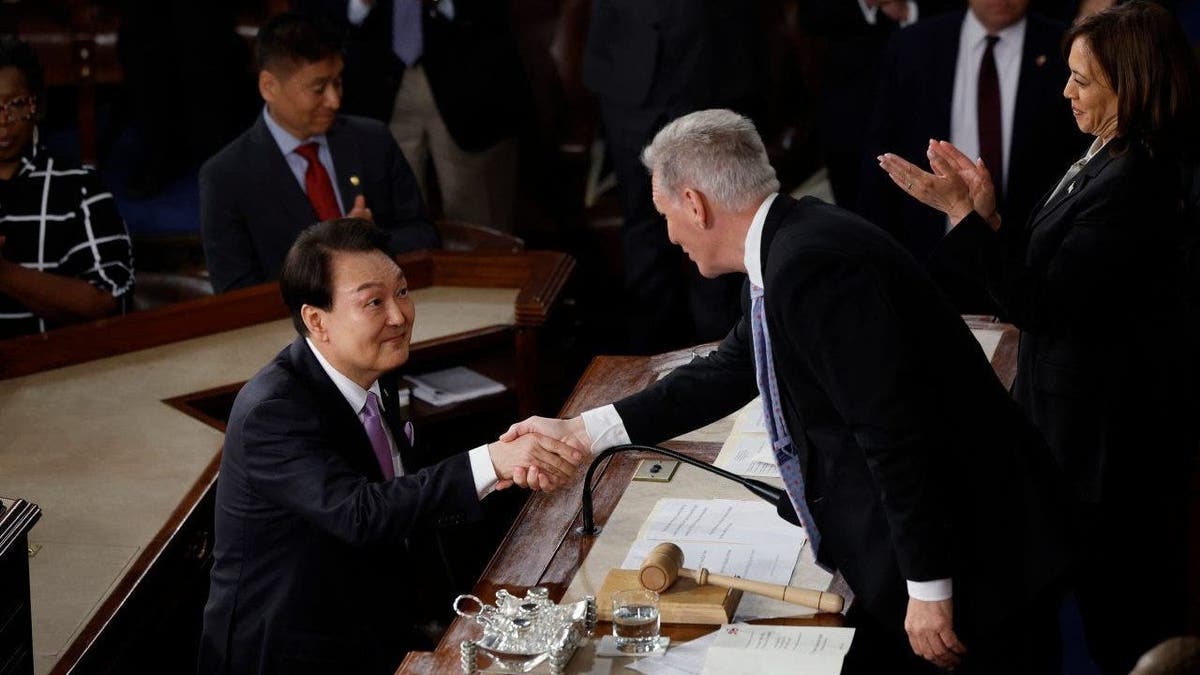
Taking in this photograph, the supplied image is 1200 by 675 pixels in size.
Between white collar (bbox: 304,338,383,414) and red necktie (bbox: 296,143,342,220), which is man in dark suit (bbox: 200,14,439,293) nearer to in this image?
red necktie (bbox: 296,143,342,220)

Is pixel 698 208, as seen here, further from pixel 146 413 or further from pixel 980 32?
pixel 980 32

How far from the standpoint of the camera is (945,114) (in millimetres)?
5219

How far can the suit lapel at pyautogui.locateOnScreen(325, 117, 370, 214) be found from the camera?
4812 mm

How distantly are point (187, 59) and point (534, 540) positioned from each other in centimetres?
420

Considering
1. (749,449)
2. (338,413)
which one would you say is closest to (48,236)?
(338,413)

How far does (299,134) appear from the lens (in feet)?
15.5

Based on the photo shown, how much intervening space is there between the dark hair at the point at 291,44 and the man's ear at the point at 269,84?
0.02 m

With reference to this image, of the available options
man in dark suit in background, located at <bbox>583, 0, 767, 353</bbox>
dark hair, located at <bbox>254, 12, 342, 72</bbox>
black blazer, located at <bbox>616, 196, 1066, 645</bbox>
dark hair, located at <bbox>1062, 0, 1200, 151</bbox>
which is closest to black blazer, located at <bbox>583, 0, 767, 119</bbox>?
man in dark suit in background, located at <bbox>583, 0, 767, 353</bbox>

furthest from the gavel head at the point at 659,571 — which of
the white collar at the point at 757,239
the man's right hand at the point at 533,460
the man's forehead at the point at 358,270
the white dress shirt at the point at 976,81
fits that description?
the white dress shirt at the point at 976,81

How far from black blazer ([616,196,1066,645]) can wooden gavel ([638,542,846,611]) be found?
0.07 m

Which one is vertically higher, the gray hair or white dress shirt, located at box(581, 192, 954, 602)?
the gray hair

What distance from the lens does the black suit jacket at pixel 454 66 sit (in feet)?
19.6

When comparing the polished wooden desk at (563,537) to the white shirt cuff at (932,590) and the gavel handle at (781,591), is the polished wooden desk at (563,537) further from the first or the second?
the white shirt cuff at (932,590)

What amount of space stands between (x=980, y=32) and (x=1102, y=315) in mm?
2107
